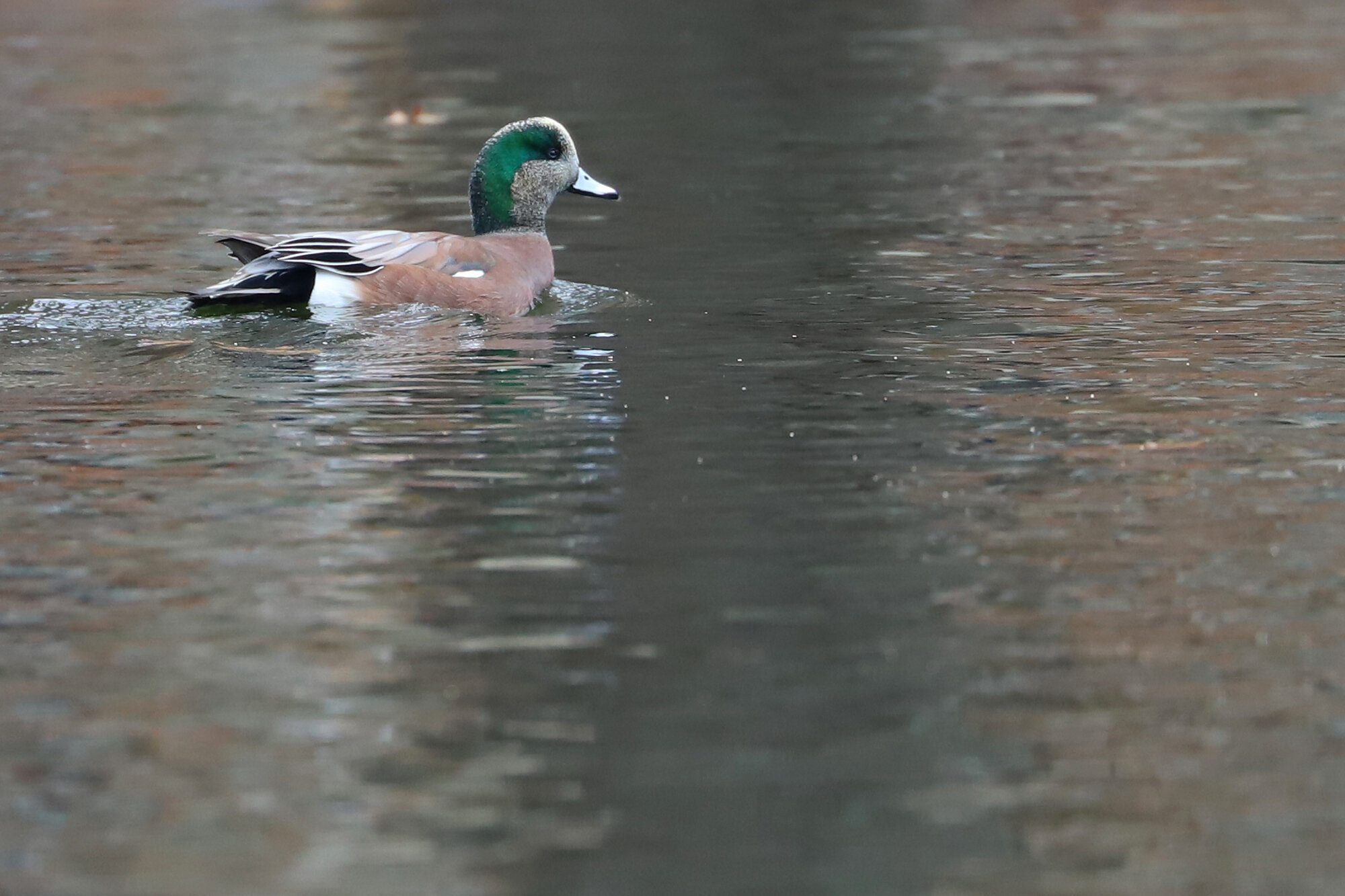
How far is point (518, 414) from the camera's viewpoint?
814 centimetres

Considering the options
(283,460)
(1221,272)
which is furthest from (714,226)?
(283,460)

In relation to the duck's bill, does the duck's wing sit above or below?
below

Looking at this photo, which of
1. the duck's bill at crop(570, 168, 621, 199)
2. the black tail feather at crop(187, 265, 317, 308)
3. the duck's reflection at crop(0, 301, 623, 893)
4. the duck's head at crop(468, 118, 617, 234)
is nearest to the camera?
the duck's reflection at crop(0, 301, 623, 893)

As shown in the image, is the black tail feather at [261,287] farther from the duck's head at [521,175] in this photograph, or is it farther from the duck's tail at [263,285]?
the duck's head at [521,175]

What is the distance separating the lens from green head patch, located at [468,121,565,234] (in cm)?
1128

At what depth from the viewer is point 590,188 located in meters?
11.6

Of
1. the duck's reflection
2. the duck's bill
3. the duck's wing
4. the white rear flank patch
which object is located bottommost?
the duck's reflection

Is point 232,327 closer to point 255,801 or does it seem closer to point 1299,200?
point 255,801

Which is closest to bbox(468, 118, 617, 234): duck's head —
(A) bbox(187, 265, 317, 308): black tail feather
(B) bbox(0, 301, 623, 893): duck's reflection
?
(A) bbox(187, 265, 317, 308): black tail feather

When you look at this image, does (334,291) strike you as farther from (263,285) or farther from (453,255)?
(453,255)

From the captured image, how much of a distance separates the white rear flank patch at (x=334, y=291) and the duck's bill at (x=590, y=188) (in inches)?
73.8

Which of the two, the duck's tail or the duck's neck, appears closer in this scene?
the duck's tail

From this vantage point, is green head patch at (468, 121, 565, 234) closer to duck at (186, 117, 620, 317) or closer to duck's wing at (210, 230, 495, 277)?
duck at (186, 117, 620, 317)

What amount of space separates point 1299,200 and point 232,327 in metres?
6.90
